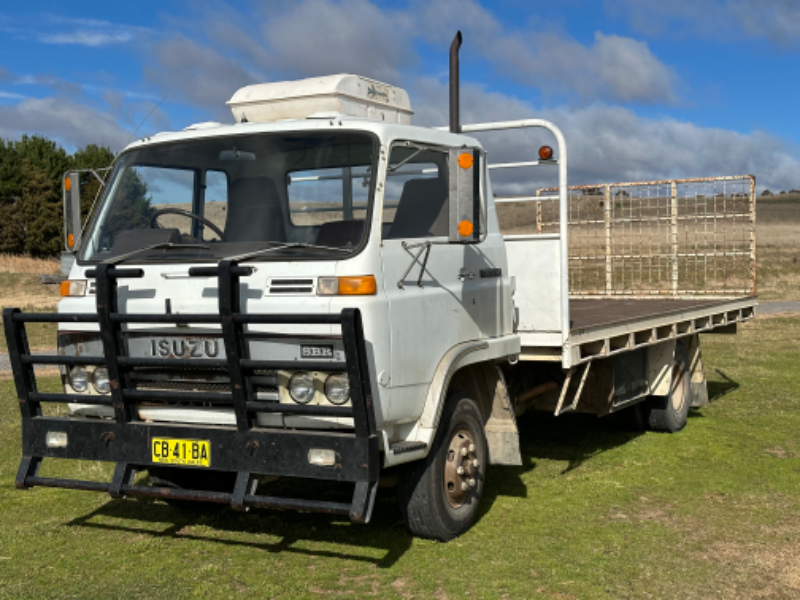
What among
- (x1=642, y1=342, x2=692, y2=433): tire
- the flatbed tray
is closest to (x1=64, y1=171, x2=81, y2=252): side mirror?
the flatbed tray

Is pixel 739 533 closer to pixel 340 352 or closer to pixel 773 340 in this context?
pixel 340 352

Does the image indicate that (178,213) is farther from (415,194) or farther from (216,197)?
(415,194)

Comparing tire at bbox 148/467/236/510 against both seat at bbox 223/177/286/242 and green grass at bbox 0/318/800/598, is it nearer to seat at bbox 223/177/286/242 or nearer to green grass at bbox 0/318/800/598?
green grass at bbox 0/318/800/598

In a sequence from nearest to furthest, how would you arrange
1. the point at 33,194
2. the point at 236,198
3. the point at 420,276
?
1. the point at 420,276
2. the point at 236,198
3. the point at 33,194

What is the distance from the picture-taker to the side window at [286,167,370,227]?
195 inches

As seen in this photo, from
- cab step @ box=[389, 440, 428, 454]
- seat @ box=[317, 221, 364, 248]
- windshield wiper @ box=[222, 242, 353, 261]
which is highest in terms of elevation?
seat @ box=[317, 221, 364, 248]

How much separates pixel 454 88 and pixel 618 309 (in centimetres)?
338

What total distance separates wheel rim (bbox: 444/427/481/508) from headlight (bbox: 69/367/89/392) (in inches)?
85.9

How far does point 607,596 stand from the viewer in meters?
4.61

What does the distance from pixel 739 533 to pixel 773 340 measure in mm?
12854

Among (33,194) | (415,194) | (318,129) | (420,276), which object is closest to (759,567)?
(420,276)

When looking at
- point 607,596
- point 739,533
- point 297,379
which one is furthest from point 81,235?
point 739,533

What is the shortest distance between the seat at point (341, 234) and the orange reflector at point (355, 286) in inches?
10.0

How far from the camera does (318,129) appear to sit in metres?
5.12
